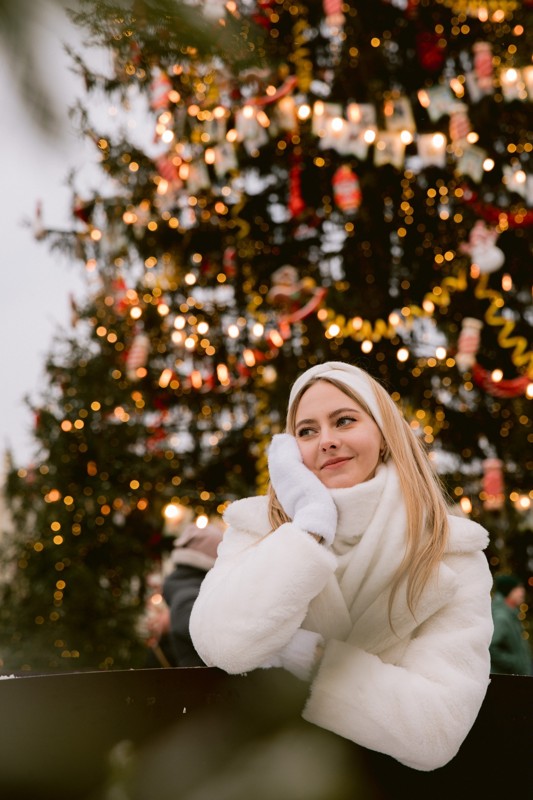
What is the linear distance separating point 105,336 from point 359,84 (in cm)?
387

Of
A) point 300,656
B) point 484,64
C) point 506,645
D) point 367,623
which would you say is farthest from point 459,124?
point 300,656

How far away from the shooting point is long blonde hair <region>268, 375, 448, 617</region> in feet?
4.83

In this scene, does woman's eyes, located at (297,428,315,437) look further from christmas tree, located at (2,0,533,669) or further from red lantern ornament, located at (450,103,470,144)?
red lantern ornament, located at (450,103,470,144)

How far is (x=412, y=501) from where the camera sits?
1.59 meters

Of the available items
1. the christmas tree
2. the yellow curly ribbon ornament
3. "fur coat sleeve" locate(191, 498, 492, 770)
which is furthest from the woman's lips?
the yellow curly ribbon ornament

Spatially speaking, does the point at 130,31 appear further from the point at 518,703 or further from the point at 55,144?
the point at 518,703

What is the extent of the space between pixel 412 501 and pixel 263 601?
466mm

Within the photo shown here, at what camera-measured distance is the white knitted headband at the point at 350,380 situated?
1757 millimetres

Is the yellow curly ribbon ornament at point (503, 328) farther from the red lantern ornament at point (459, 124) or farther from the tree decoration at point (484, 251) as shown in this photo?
the red lantern ornament at point (459, 124)

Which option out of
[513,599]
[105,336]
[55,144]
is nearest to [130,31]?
[55,144]

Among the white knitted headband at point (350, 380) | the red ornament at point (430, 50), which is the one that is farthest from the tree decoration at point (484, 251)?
Answer: the white knitted headband at point (350, 380)

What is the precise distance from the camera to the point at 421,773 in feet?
4.36

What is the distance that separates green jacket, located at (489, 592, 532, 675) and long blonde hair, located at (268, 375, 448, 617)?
8.59ft

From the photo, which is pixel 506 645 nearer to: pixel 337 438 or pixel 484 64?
pixel 337 438
